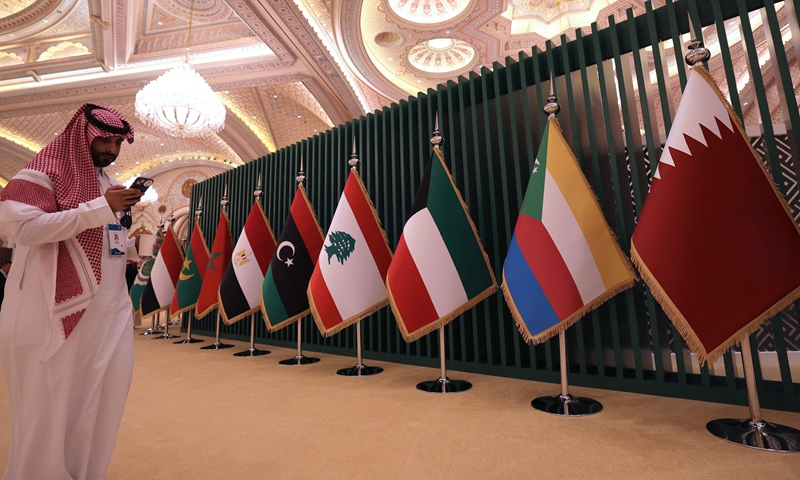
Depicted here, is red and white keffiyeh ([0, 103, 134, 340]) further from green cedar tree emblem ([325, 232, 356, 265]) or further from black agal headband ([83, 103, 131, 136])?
green cedar tree emblem ([325, 232, 356, 265])

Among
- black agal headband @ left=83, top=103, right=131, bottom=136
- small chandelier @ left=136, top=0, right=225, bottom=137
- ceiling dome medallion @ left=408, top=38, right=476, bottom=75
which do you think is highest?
ceiling dome medallion @ left=408, top=38, right=476, bottom=75

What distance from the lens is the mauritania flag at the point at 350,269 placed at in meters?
2.80

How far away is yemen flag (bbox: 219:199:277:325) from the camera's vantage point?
3.67 metres

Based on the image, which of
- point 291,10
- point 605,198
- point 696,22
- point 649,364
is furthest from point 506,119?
point 291,10

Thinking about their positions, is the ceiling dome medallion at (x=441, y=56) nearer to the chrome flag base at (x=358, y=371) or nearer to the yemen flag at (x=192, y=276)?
the yemen flag at (x=192, y=276)

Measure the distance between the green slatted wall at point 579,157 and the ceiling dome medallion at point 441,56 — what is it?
650 cm

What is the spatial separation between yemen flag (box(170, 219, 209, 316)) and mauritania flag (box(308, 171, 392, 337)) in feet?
7.36

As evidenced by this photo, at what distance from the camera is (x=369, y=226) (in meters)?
2.96

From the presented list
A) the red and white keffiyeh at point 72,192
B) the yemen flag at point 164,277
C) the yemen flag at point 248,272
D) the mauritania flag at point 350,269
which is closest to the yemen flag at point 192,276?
the yemen flag at point 164,277

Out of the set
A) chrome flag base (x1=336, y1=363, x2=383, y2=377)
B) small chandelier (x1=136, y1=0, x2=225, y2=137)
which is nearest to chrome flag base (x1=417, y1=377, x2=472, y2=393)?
chrome flag base (x1=336, y1=363, x2=383, y2=377)

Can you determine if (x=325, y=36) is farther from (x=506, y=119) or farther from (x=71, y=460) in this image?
(x=71, y=460)

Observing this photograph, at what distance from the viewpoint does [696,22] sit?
7.37 feet

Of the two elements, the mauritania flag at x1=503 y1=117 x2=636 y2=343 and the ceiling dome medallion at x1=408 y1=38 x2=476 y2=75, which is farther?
the ceiling dome medallion at x1=408 y1=38 x2=476 y2=75

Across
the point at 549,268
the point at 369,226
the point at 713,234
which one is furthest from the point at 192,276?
the point at 713,234
